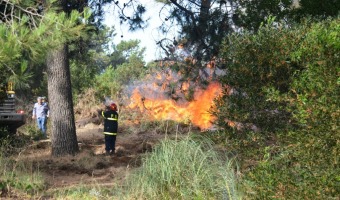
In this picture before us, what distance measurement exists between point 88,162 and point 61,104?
5.77ft

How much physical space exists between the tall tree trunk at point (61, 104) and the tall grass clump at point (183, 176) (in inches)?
258

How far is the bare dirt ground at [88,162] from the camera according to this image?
1025 centimetres

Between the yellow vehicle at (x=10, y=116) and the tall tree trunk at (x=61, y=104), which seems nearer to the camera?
the tall tree trunk at (x=61, y=104)

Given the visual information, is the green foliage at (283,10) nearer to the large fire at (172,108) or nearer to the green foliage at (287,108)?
the green foliage at (287,108)

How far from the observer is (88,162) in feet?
41.4

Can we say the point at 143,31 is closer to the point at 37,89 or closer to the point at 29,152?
the point at 29,152

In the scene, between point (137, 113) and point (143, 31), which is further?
point (137, 113)

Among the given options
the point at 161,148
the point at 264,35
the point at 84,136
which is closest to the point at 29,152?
the point at 84,136

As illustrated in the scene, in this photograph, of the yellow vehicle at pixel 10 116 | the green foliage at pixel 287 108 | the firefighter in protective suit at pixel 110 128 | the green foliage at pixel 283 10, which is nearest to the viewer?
the green foliage at pixel 287 108

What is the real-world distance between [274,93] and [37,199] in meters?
3.79

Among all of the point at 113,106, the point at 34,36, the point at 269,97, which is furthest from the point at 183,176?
the point at 113,106

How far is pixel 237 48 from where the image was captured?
7.22 m

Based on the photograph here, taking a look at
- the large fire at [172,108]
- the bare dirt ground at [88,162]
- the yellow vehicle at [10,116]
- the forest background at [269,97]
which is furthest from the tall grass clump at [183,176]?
the large fire at [172,108]

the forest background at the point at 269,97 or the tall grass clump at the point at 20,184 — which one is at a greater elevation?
the forest background at the point at 269,97
